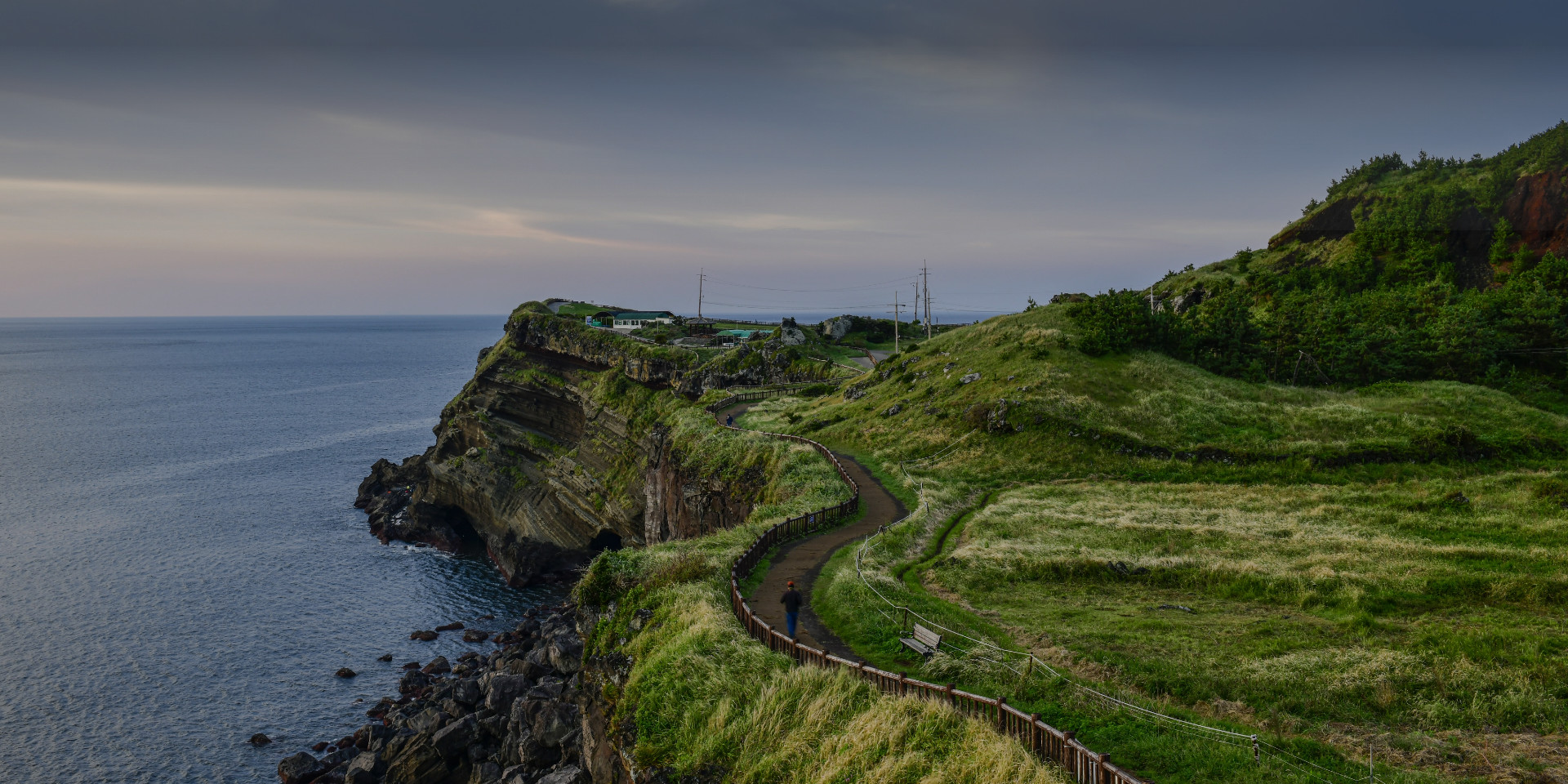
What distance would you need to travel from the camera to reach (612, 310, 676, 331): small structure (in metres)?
114

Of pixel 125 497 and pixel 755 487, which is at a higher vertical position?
pixel 755 487

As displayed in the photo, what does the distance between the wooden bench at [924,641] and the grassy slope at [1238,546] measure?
0.77m

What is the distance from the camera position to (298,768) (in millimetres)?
38531

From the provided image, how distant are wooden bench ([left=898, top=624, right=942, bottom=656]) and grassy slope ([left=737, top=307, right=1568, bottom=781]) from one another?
0.77m

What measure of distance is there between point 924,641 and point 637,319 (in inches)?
4014

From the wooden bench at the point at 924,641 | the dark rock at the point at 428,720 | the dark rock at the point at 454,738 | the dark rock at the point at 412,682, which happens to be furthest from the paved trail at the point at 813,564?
the dark rock at the point at 412,682

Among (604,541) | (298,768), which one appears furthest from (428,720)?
(604,541)

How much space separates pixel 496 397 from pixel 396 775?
61.0 metres

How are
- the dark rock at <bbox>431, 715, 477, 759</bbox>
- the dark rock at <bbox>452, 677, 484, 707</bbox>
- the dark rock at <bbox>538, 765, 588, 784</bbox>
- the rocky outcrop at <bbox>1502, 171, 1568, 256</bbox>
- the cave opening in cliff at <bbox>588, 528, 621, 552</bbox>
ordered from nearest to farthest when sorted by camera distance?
the dark rock at <bbox>538, 765, 588, 784</bbox> < the dark rock at <bbox>431, 715, 477, 759</bbox> < the dark rock at <bbox>452, 677, 484, 707</bbox> < the cave opening in cliff at <bbox>588, 528, 621, 552</bbox> < the rocky outcrop at <bbox>1502, 171, 1568, 256</bbox>

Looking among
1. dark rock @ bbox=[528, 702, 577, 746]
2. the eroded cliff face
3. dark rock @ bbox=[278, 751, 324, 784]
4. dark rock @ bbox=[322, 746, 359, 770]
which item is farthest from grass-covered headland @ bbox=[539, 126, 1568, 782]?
dark rock @ bbox=[278, 751, 324, 784]

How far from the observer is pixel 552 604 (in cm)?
6375

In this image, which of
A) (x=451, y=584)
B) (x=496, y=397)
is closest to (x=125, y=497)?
(x=496, y=397)

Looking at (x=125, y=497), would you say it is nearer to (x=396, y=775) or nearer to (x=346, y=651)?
(x=346, y=651)

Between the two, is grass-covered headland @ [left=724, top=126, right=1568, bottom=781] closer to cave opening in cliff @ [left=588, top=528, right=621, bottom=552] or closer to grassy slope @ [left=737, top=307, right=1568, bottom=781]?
grassy slope @ [left=737, top=307, right=1568, bottom=781]
